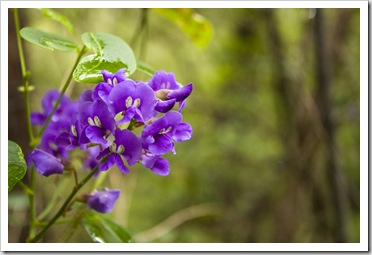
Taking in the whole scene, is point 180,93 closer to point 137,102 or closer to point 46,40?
point 137,102

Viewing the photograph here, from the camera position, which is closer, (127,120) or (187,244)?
Result: (127,120)

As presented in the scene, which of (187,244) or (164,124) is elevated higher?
(164,124)

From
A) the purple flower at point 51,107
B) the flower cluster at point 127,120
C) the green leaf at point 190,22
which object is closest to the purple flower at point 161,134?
the flower cluster at point 127,120

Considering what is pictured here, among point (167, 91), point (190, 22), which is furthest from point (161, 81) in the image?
point (190, 22)

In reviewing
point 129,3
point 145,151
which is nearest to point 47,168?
point 145,151

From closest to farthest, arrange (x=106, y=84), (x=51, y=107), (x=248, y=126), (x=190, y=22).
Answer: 1. (x=106, y=84)
2. (x=51, y=107)
3. (x=190, y=22)
4. (x=248, y=126)

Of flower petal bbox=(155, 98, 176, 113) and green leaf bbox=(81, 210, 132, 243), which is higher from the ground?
flower petal bbox=(155, 98, 176, 113)

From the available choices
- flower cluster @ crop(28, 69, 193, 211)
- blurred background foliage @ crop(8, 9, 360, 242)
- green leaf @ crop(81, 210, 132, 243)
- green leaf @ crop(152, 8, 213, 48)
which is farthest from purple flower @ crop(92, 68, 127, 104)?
blurred background foliage @ crop(8, 9, 360, 242)

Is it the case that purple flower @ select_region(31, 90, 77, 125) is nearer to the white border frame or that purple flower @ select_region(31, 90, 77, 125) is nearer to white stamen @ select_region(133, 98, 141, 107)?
the white border frame
